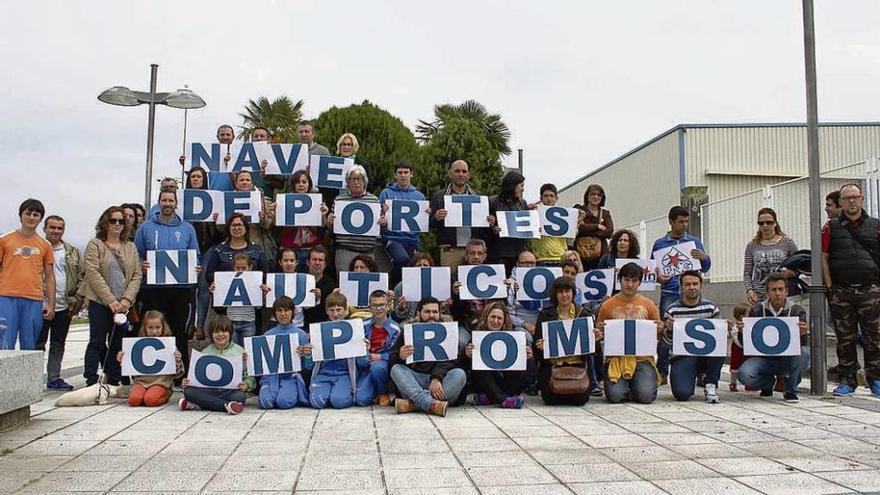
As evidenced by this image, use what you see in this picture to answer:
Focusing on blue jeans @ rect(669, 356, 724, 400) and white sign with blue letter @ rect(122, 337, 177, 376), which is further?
blue jeans @ rect(669, 356, 724, 400)

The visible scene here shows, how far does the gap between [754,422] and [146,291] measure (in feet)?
22.0

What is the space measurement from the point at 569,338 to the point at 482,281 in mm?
1280

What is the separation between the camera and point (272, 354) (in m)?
7.70

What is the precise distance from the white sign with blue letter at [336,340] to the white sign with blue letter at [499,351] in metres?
1.16

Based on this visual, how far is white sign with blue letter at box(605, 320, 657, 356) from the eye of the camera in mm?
7996

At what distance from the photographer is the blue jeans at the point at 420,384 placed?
287 inches

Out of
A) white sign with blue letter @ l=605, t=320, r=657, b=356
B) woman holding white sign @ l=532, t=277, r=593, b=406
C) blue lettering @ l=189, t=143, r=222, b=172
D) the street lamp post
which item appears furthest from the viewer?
the street lamp post

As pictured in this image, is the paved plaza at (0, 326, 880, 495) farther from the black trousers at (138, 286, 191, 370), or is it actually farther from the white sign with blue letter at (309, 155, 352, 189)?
the white sign with blue letter at (309, 155, 352, 189)

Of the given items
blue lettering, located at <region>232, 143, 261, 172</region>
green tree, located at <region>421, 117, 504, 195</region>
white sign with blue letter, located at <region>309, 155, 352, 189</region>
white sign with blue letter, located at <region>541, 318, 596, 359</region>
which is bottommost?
white sign with blue letter, located at <region>541, 318, 596, 359</region>

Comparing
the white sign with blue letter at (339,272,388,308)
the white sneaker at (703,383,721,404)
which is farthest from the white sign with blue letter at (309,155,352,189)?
the white sneaker at (703,383,721,404)

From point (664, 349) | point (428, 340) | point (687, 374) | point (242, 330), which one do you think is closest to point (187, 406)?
point (242, 330)

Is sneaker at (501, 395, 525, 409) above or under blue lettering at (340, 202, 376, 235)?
under

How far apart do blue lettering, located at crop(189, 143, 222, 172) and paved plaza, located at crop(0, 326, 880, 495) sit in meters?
3.95

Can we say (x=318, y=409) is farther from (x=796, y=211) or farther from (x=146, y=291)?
(x=796, y=211)
